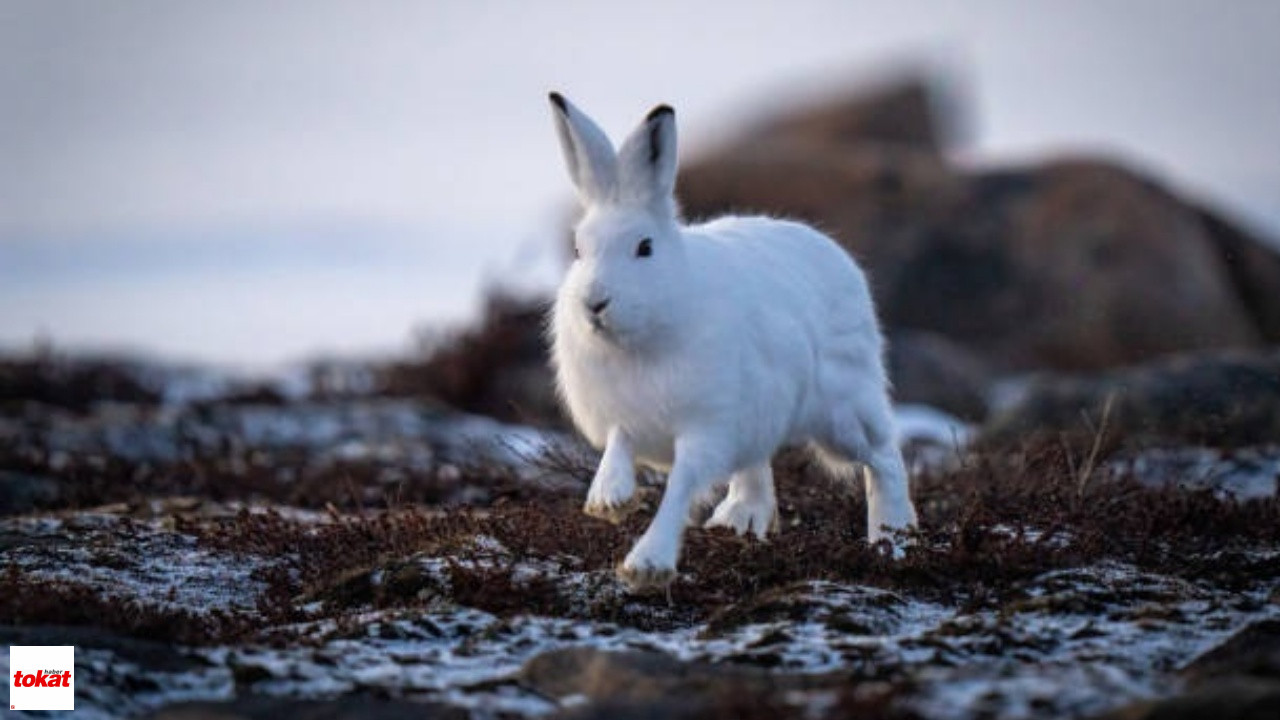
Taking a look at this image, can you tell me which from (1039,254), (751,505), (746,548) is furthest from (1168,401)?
(1039,254)

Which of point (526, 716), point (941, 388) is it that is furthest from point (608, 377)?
point (941, 388)

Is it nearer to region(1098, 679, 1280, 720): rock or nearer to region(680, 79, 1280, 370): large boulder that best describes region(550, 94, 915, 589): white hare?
region(1098, 679, 1280, 720): rock

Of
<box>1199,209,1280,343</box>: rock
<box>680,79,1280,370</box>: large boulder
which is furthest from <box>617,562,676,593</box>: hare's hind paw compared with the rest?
<box>1199,209,1280,343</box>: rock

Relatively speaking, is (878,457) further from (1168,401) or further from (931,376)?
(931,376)

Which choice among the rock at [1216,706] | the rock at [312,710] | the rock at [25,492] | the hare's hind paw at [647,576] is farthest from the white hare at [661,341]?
the rock at [25,492]

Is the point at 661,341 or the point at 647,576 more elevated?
the point at 661,341

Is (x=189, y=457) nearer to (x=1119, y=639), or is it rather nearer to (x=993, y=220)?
(x=1119, y=639)
